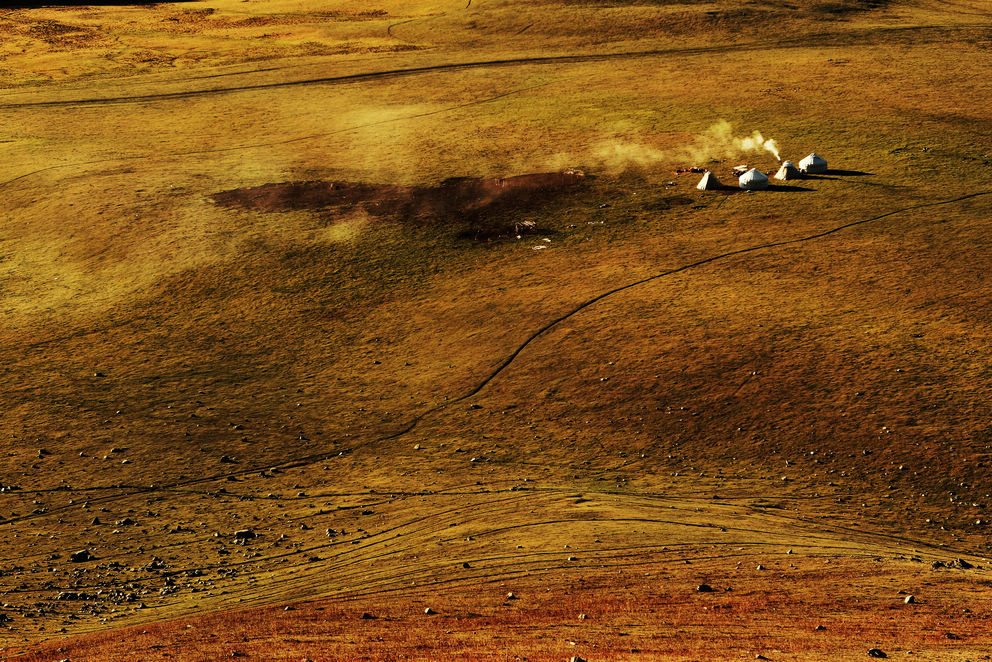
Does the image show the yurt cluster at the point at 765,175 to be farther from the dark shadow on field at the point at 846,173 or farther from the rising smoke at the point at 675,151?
the rising smoke at the point at 675,151

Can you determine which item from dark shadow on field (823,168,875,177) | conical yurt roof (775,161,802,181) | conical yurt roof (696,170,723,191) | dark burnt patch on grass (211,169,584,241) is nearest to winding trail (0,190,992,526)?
dark shadow on field (823,168,875,177)

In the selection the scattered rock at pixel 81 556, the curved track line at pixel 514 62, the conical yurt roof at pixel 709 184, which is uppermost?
the curved track line at pixel 514 62

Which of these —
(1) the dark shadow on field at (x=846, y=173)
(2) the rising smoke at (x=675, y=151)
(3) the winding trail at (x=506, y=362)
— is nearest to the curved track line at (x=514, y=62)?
(2) the rising smoke at (x=675, y=151)

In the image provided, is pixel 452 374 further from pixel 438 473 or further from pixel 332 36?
pixel 332 36

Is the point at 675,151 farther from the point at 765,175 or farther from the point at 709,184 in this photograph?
the point at 765,175

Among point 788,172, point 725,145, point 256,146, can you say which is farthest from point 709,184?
point 256,146

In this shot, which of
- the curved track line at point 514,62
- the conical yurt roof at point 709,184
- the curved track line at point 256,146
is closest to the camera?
the conical yurt roof at point 709,184

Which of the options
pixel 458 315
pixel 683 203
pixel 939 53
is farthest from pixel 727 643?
pixel 939 53
